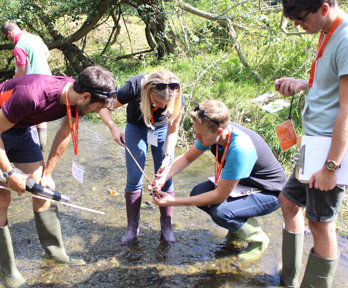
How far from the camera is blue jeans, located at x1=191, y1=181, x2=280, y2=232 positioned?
2.72 metres

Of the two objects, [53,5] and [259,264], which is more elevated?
[53,5]

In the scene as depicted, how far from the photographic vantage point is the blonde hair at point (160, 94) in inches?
105

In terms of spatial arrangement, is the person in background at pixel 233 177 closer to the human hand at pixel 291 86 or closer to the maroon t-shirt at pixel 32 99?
the human hand at pixel 291 86

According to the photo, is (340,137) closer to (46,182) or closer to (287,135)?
(287,135)

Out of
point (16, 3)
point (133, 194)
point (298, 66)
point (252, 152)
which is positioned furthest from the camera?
point (16, 3)

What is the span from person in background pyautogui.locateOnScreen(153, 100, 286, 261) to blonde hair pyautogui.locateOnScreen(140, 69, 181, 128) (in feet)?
1.12

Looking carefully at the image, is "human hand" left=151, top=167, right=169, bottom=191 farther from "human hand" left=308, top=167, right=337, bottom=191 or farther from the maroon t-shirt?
"human hand" left=308, top=167, right=337, bottom=191

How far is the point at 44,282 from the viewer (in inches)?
106

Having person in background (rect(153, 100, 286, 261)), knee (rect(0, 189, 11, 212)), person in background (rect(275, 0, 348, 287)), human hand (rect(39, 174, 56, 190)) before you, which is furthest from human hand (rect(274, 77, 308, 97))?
knee (rect(0, 189, 11, 212))

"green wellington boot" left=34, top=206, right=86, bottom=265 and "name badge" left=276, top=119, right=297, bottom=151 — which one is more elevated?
"name badge" left=276, top=119, right=297, bottom=151

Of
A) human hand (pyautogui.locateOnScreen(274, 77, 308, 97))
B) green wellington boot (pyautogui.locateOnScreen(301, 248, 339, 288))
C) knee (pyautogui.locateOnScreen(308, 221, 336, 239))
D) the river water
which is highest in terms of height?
human hand (pyautogui.locateOnScreen(274, 77, 308, 97))

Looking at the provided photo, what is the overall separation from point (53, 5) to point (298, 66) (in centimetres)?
653

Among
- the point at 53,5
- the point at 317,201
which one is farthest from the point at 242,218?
the point at 53,5

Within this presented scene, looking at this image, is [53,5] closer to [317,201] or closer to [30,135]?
[30,135]
